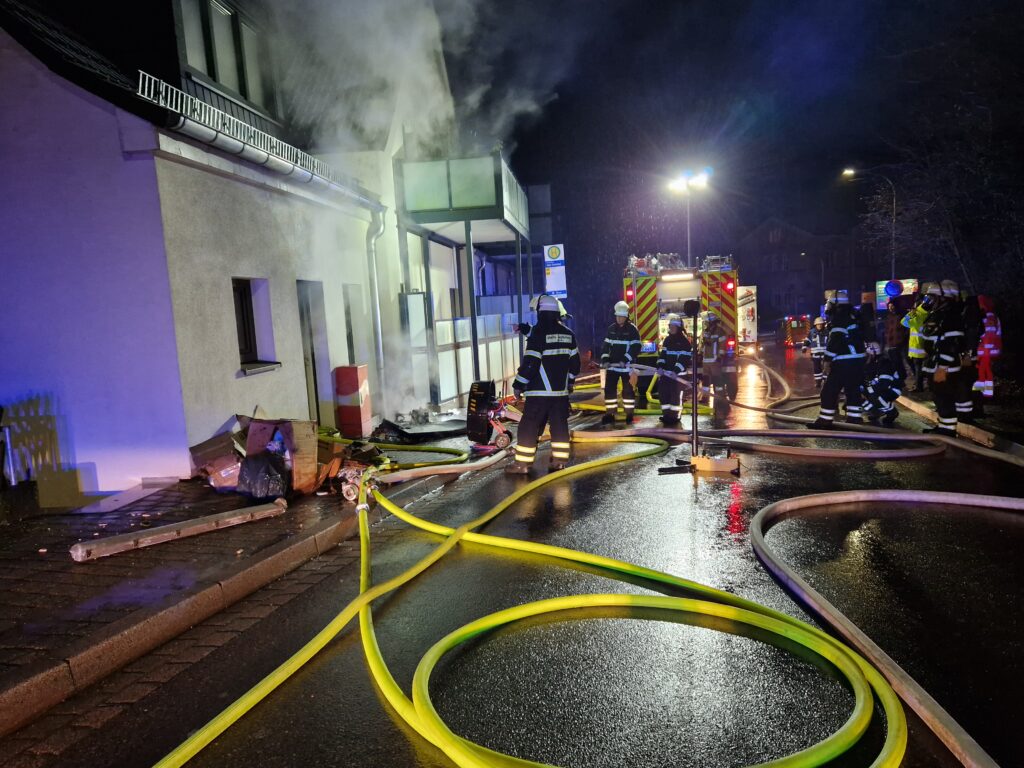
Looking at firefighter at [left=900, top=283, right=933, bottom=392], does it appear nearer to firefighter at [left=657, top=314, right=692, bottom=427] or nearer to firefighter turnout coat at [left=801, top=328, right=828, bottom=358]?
firefighter turnout coat at [left=801, top=328, right=828, bottom=358]

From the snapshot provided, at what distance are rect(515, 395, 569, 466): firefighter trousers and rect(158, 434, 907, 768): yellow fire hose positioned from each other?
2271mm

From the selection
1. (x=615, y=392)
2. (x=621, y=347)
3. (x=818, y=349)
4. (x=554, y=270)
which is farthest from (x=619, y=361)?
(x=554, y=270)

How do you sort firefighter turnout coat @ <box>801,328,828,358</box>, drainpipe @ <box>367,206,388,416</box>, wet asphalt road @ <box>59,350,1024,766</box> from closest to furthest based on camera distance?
wet asphalt road @ <box>59,350,1024,766</box>
drainpipe @ <box>367,206,388,416</box>
firefighter turnout coat @ <box>801,328,828,358</box>

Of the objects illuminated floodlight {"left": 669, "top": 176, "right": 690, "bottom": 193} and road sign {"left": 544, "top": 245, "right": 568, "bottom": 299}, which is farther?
road sign {"left": 544, "top": 245, "right": 568, "bottom": 299}

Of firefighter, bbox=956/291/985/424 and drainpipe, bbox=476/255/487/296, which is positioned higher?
drainpipe, bbox=476/255/487/296

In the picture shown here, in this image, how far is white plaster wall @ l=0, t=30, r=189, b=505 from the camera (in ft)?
20.5

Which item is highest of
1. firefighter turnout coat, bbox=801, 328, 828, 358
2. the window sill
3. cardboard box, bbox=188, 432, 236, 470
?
the window sill

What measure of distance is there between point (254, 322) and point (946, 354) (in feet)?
28.9

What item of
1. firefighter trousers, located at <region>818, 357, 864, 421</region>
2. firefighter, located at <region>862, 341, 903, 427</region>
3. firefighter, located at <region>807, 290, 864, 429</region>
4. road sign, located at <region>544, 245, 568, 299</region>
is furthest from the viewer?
road sign, located at <region>544, 245, 568, 299</region>

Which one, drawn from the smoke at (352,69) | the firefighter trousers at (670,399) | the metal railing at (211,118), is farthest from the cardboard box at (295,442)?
the smoke at (352,69)

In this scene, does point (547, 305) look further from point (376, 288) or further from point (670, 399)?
point (376, 288)

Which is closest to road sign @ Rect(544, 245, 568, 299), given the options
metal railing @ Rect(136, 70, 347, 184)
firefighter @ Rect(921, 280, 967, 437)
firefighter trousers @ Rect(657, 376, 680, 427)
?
firefighter trousers @ Rect(657, 376, 680, 427)

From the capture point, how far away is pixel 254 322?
8.28m

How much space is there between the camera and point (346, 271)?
10734mm
